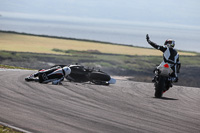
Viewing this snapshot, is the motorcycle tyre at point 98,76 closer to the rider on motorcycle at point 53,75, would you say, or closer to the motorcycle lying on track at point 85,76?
the motorcycle lying on track at point 85,76

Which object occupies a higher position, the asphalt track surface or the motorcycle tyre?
the motorcycle tyre

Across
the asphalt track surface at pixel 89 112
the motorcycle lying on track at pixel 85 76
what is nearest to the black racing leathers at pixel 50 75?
the motorcycle lying on track at pixel 85 76

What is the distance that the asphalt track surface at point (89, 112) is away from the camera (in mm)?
8000

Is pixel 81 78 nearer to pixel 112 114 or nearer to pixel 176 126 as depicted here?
pixel 112 114

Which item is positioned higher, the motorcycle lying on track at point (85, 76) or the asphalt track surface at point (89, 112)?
the motorcycle lying on track at point (85, 76)

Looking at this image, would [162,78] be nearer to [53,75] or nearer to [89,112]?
[53,75]

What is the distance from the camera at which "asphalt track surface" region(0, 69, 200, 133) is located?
315 inches

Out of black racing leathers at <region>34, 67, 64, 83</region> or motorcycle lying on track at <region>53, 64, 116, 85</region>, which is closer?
black racing leathers at <region>34, 67, 64, 83</region>

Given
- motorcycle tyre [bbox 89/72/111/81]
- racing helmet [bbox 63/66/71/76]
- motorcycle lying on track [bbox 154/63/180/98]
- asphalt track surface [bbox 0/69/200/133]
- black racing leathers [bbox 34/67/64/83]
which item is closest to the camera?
asphalt track surface [bbox 0/69/200/133]

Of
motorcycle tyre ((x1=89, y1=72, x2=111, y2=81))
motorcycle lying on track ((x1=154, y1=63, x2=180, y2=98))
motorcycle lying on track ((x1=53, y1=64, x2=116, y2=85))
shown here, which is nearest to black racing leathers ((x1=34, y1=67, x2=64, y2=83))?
motorcycle lying on track ((x1=53, y1=64, x2=116, y2=85))

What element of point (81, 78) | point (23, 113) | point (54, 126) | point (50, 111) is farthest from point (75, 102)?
point (81, 78)

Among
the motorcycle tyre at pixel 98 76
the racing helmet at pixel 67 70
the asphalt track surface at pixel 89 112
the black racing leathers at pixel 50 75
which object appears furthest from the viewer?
the motorcycle tyre at pixel 98 76

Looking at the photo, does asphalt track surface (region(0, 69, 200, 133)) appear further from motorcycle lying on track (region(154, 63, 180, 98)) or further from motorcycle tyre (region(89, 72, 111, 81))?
motorcycle tyre (region(89, 72, 111, 81))

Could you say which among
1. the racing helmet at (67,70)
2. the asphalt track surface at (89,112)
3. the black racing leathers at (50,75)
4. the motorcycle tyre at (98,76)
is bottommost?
the asphalt track surface at (89,112)
